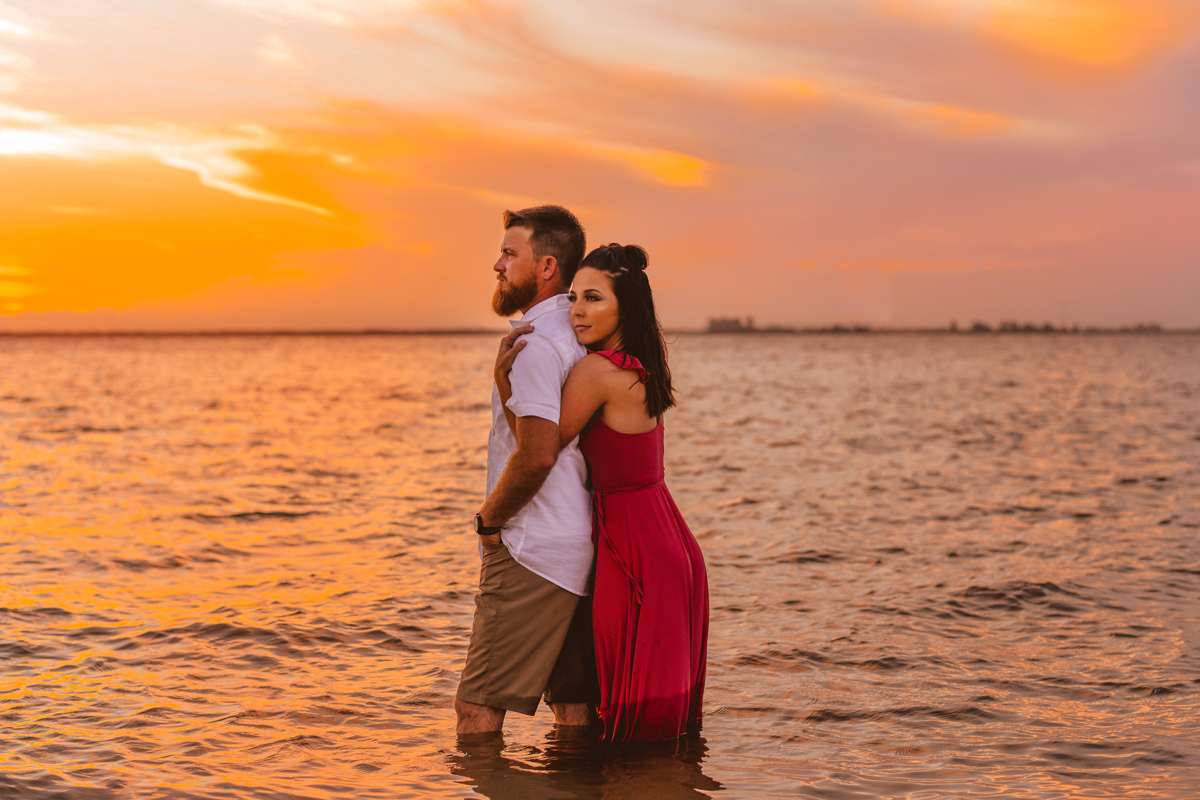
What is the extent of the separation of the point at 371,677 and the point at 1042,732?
4183 mm

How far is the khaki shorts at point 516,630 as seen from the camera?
14.2 feet

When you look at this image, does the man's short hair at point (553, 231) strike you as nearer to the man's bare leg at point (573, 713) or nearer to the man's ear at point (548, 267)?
the man's ear at point (548, 267)

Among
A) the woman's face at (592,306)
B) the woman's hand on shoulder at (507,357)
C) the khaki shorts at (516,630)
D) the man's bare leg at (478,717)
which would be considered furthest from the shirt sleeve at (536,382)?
the man's bare leg at (478,717)

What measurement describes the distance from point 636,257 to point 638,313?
25 cm

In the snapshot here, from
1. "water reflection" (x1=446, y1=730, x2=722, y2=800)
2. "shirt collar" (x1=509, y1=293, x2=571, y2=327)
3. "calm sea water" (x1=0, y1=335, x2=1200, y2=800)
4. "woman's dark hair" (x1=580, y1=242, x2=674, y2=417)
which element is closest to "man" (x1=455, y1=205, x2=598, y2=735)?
"shirt collar" (x1=509, y1=293, x2=571, y2=327)

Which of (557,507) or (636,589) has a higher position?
(557,507)

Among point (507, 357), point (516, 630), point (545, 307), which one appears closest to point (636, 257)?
point (545, 307)

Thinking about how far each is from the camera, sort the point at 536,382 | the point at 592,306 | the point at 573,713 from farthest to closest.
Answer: the point at 573,713
the point at 592,306
the point at 536,382

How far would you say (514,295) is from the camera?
4.32m

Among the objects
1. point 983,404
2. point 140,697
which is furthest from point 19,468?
point 983,404

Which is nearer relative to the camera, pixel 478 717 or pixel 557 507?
pixel 557 507

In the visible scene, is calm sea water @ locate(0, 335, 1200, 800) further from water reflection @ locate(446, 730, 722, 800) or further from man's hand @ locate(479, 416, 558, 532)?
man's hand @ locate(479, 416, 558, 532)

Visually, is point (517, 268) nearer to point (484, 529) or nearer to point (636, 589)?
point (484, 529)

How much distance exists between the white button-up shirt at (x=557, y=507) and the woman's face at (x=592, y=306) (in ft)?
0.21
